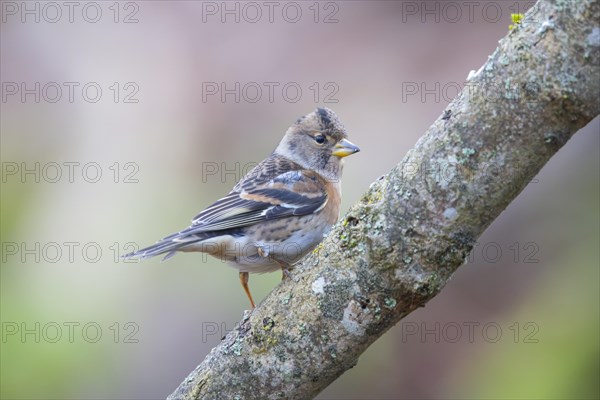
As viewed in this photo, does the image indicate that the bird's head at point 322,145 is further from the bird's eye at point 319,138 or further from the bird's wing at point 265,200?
the bird's wing at point 265,200

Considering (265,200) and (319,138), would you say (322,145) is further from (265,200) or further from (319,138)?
(265,200)

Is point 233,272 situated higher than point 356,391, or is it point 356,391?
point 233,272

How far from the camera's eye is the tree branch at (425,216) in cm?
235

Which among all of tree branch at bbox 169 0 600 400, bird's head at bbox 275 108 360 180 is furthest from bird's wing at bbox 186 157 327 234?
tree branch at bbox 169 0 600 400

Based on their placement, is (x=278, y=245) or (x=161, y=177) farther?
(x=161, y=177)

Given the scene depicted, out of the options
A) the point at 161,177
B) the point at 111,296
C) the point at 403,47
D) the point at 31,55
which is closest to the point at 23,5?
the point at 31,55

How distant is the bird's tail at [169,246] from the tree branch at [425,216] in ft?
3.76

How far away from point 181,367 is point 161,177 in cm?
179

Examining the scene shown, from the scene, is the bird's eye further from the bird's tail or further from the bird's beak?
the bird's tail

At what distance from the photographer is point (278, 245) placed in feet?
14.7

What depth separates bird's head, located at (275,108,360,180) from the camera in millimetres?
5336

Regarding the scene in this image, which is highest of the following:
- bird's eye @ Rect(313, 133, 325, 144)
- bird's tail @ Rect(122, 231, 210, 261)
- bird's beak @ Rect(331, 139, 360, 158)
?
bird's eye @ Rect(313, 133, 325, 144)

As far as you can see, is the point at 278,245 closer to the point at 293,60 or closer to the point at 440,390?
the point at 440,390

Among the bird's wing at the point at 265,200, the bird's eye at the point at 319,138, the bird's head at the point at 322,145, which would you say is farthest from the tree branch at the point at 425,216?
the bird's eye at the point at 319,138
